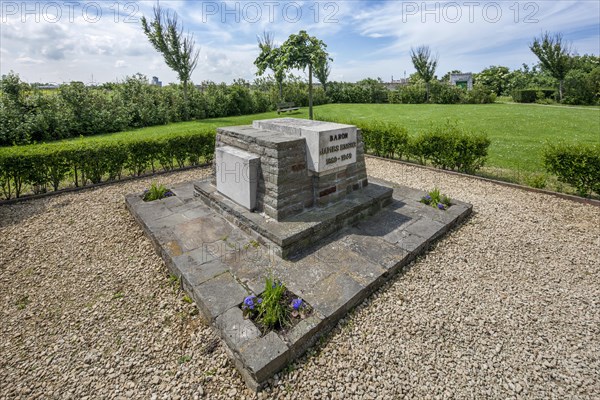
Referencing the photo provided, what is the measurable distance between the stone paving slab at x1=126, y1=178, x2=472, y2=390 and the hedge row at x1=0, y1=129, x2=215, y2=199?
2.37 metres

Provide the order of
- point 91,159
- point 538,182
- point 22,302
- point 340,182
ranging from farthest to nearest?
point 91,159 → point 538,182 → point 340,182 → point 22,302

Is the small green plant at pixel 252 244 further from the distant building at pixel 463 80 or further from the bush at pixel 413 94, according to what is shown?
the distant building at pixel 463 80

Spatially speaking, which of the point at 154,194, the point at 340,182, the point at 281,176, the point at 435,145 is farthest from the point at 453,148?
the point at 154,194

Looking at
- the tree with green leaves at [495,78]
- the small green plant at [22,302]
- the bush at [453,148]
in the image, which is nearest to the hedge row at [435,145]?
the bush at [453,148]

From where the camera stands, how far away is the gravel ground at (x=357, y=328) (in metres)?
2.53

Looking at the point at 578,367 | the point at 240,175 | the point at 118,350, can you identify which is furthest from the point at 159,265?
the point at 578,367

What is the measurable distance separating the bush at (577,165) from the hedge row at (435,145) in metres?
1.38

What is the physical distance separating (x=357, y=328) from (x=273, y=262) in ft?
4.53

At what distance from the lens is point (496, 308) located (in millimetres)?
3355

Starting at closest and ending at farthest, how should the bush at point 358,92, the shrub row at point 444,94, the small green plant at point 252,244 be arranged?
the small green plant at point 252,244, the shrub row at point 444,94, the bush at point 358,92

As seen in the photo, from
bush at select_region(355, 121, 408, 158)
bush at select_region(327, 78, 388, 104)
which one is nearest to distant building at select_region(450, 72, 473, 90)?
bush at select_region(327, 78, 388, 104)

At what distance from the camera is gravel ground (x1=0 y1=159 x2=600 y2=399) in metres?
2.53

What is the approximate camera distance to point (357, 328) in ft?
10.1

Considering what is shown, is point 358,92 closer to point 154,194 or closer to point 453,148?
point 453,148
